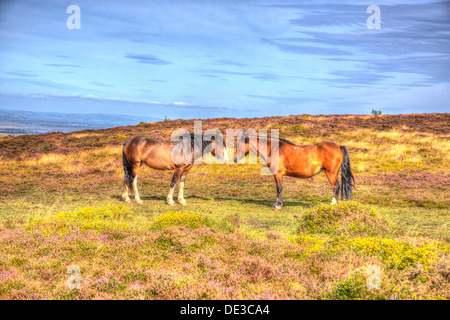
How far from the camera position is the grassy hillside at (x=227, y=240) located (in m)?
6.01

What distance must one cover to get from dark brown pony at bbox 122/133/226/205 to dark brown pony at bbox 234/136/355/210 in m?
1.79

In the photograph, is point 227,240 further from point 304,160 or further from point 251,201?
point 251,201

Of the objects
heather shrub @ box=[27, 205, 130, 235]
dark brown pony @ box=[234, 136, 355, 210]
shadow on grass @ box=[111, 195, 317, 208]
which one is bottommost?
shadow on grass @ box=[111, 195, 317, 208]

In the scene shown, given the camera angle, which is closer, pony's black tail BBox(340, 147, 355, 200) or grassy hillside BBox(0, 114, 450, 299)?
grassy hillside BBox(0, 114, 450, 299)

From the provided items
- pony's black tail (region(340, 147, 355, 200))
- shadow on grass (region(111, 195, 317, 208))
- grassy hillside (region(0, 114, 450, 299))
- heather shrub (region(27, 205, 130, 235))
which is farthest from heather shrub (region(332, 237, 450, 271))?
shadow on grass (region(111, 195, 317, 208))

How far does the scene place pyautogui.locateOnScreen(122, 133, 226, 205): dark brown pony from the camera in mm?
14906

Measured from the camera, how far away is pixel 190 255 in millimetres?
7941

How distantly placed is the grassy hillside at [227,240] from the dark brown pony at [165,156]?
3.27ft

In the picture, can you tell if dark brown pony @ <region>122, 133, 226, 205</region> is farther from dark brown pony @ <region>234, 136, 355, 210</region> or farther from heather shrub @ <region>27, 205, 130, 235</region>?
heather shrub @ <region>27, 205, 130, 235</region>

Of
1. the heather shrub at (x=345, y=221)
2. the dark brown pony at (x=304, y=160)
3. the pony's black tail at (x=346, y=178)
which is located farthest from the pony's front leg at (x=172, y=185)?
the pony's black tail at (x=346, y=178)

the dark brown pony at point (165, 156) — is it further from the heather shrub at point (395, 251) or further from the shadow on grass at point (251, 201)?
the heather shrub at point (395, 251)

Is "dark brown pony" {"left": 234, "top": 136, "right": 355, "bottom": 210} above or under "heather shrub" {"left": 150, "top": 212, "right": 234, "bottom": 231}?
above

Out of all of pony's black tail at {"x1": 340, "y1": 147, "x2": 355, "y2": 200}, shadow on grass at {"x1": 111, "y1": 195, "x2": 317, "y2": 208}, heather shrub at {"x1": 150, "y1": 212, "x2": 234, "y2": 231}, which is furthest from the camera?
shadow on grass at {"x1": 111, "y1": 195, "x2": 317, "y2": 208}
